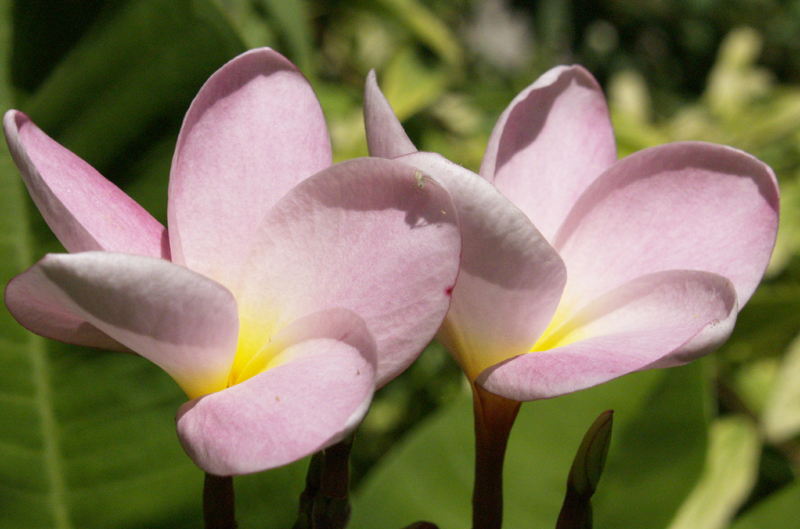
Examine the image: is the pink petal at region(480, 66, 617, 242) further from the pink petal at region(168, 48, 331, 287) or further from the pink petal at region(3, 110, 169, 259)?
the pink petal at region(3, 110, 169, 259)

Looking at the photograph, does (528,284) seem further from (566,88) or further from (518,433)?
(518,433)

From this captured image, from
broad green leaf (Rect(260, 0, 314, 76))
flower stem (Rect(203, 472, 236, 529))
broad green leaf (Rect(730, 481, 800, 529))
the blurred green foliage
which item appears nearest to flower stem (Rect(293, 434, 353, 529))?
flower stem (Rect(203, 472, 236, 529))

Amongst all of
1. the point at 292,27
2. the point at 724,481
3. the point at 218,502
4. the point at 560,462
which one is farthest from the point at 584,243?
the point at 292,27

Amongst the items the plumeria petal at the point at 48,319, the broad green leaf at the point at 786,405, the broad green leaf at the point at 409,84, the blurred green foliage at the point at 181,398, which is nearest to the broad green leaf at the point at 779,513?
the blurred green foliage at the point at 181,398

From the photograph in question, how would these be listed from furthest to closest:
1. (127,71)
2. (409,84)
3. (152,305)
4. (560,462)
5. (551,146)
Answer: (409,84) → (560,462) → (127,71) → (551,146) → (152,305)

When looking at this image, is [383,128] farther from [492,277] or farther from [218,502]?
[218,502]

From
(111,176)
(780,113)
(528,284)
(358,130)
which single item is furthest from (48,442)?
(780,113)

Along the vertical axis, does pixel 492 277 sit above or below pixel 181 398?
above

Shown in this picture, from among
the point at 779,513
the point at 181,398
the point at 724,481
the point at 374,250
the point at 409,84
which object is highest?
the point at 374,250
